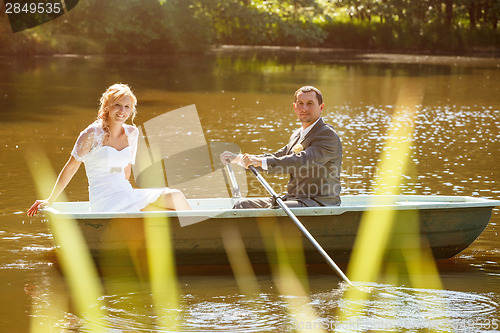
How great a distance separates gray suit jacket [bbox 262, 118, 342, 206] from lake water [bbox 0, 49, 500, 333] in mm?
613

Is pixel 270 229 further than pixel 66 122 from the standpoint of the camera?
No

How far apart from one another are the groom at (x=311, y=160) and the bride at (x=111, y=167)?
80 centimetres

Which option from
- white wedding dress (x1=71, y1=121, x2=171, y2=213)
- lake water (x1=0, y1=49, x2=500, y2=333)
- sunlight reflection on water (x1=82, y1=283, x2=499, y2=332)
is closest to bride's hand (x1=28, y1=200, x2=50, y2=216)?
white wedding dress (x1=71, y1=121, x2=171, y2=213)

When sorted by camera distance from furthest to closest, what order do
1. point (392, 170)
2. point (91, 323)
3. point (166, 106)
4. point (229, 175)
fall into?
point (166, 106) → point (392, 170) → point (229, 175) → point (91, 323)

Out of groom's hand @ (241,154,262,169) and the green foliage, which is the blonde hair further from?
the green foliage

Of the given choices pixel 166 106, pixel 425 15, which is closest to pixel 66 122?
pixel 166 106

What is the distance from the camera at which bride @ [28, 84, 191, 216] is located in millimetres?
6375

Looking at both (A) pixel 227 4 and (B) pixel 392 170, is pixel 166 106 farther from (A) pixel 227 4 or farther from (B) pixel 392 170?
(A) pixel 227 4

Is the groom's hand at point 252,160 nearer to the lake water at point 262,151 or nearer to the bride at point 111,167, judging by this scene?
the bride at point 111,167

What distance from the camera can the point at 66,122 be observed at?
50.4 ft

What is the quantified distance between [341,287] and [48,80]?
18.7 meters

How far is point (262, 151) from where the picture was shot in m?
12.3

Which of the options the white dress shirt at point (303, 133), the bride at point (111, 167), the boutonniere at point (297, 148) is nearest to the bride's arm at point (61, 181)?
the bride at point (111, 167)

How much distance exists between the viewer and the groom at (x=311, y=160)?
21.5 ft
